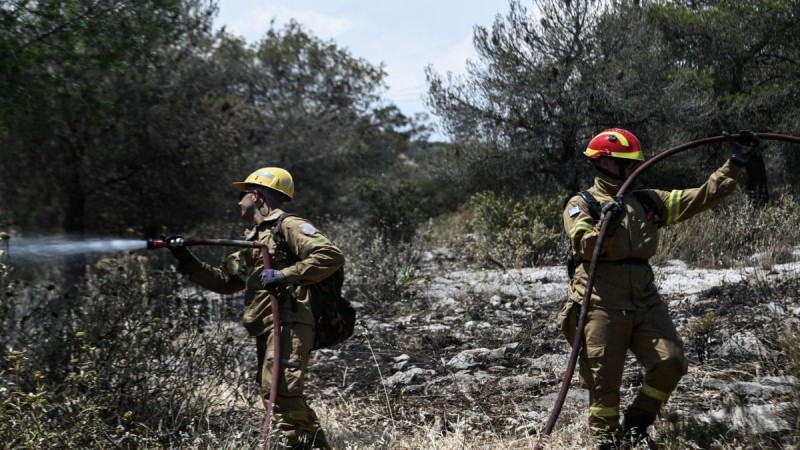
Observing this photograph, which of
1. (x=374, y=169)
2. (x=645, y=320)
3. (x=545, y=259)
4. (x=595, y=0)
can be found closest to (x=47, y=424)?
(x=645, y=320)

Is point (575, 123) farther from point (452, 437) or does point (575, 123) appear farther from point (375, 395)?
point (452, 437)

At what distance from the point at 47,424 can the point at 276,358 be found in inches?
49.2

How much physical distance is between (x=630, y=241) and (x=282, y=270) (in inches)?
72.9

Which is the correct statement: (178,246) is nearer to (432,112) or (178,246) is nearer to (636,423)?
(636,423)

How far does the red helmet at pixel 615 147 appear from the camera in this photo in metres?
4.76

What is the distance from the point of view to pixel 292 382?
182 inches

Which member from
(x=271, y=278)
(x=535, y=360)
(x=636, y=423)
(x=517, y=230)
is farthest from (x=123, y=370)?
(x=517, y=230)

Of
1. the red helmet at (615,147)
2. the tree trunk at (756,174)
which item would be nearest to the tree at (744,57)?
the tree trunk at (756,174)

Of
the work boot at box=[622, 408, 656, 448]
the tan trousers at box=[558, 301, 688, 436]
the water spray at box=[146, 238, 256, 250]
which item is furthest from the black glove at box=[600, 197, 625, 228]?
the water spray at box=[146, 238, 256, 250]

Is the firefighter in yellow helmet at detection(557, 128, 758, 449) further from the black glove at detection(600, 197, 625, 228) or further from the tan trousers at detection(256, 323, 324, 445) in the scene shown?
the tan trousers at detection(256, 323, 324, 445)

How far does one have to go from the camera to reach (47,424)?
4574mm

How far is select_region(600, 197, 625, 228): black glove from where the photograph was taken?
4445 mm

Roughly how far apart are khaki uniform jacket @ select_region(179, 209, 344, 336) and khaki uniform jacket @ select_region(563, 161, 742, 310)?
129 cm

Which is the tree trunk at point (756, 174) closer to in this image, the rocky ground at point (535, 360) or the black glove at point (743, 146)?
the rocky ground at point (535, 360)
